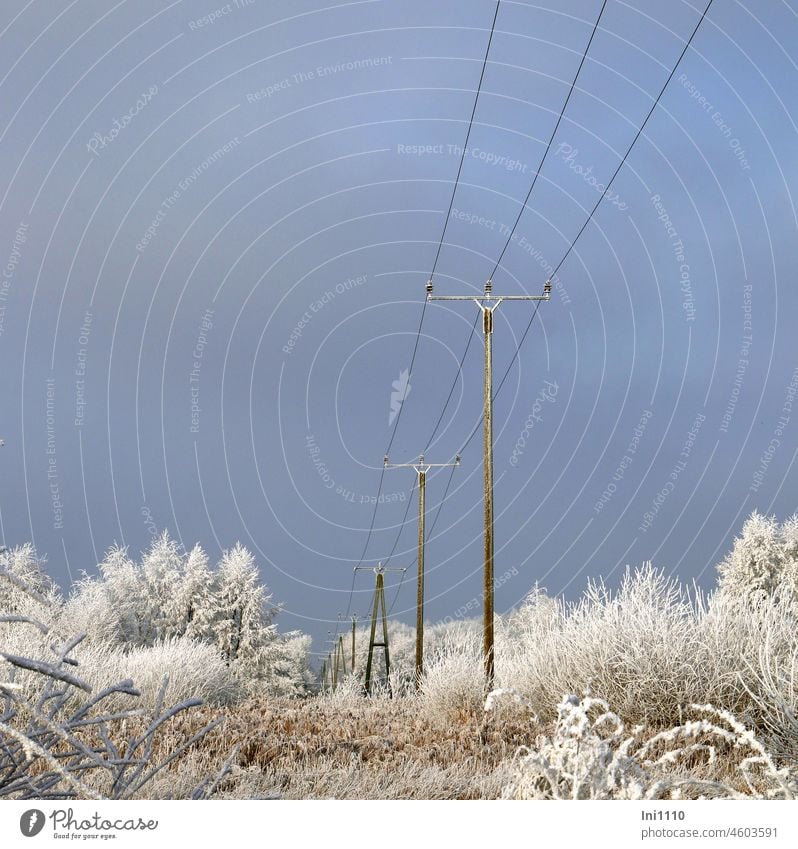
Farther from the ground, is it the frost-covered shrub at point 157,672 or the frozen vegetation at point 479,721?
the frost-covered shrub at point 157,672

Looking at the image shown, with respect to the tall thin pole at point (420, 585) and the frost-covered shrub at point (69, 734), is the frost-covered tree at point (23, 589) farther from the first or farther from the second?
the tall thin pole at point (420, 585)

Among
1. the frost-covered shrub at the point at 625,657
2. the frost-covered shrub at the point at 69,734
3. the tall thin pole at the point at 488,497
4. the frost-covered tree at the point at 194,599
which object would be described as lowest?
the frost-covered shrub at the point at 69,734

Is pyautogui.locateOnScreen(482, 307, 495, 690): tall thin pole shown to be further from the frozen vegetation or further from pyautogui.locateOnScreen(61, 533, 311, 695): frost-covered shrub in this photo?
pyautogui.locateOnScreen(61, 533, 311, 695): frost-covered shrub

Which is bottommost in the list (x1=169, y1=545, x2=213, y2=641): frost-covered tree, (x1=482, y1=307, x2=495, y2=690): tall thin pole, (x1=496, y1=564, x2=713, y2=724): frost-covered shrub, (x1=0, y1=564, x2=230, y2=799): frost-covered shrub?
(x1=0, y1=564, x2=230, y2=799): frost-covered shrub

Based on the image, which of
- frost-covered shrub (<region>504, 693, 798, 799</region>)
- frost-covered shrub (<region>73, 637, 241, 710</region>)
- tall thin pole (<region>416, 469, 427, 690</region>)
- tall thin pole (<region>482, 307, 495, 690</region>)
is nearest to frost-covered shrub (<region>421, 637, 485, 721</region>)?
tall thin pole (<region>482, 307, 495, 690</region>)

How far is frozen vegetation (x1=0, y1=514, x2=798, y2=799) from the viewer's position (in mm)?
2299

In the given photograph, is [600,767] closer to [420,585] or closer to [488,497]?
[488,497]

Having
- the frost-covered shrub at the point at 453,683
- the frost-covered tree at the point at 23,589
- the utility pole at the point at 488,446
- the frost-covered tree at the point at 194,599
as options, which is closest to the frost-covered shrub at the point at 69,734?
the frost-covered tree at the point at 23,589

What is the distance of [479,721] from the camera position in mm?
5867

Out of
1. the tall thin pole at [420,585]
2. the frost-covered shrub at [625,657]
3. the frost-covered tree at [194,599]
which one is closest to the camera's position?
the frost-covered shrub at [625,657]

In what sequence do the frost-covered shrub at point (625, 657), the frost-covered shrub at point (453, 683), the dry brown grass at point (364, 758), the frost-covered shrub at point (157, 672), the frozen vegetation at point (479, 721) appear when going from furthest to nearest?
1. the frost-covered shrub at point (157, 672)
2. the frost-covered shrub at point (453, 683)
3. the frost-covered shrub at point (625, 657)
4. the dry brown grass at point (364, 758)
5. the frozen vegetation at point (479, 721)

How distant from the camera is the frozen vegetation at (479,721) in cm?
230
